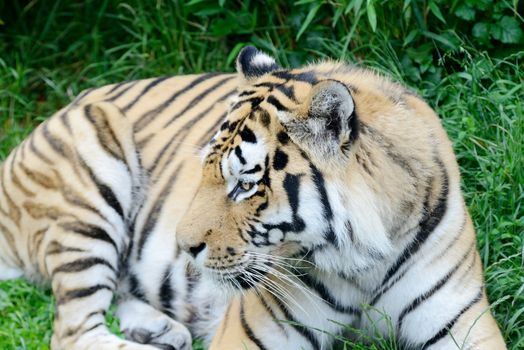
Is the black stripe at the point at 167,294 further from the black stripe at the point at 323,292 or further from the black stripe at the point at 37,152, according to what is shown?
the black stripe at the point at 323,292

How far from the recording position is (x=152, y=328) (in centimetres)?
452

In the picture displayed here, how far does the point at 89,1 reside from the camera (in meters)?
7.01

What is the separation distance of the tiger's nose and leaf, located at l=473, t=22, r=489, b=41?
2349mm

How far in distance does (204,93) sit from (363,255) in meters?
1.72

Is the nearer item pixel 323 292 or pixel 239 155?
pixel 239 155

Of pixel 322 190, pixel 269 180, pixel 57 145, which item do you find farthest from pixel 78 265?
pixel 322 190

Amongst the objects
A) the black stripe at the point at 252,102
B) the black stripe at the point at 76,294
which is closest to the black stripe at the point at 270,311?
the black stripe at the point at 252,102

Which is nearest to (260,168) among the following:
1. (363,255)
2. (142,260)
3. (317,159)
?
(317,159)

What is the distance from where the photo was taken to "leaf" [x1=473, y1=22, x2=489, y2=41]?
17.1 ft

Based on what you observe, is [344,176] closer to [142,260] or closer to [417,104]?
[417,104]

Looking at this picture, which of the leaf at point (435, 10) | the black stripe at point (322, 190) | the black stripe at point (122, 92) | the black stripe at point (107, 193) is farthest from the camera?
the leaf at point (435, 10)

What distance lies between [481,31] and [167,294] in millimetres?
2145

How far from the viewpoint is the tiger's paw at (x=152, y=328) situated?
4.45 m

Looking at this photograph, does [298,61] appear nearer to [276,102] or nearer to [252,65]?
[252,65]
